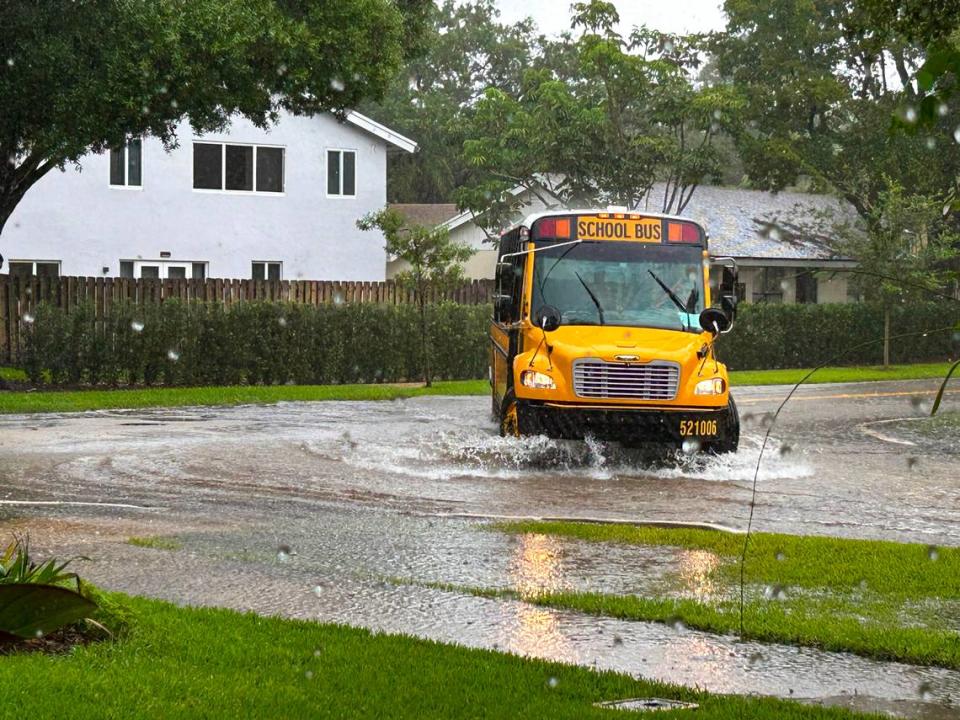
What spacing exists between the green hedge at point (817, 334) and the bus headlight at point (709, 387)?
21.4 metres

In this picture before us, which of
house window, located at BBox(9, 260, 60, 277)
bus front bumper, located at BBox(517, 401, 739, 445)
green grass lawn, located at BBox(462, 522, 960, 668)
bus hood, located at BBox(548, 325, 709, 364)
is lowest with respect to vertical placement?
green grass lawn, located at BBox(462, 522, 960, 668)

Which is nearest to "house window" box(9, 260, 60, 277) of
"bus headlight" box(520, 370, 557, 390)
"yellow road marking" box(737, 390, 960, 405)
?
"yellow road marking" box(737, 390, 960, 405)

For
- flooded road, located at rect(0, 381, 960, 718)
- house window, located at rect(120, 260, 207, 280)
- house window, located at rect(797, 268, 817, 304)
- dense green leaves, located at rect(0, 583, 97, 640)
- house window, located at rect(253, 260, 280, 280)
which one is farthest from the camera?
house window, located at rect(797, 268, 817, 304)

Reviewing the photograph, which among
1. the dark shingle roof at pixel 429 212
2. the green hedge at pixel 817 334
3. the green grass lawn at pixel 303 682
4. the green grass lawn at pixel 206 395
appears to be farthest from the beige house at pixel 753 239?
the green grass lawn at pixel 303 682

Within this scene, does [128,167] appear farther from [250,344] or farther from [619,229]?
[619,229]

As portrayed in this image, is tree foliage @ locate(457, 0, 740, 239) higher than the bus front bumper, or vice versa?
tree foliage @ locate(457, 0, 740, 239)

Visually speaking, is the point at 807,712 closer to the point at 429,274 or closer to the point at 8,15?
the point at 8,15

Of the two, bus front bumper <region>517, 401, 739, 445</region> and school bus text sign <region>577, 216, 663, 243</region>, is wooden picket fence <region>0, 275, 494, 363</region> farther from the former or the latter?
bus front bumper <region>517, 401, 739, 445</region>

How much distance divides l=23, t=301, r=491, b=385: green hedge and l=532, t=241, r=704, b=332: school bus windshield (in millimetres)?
12402

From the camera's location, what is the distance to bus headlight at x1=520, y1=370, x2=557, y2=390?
15438 millimetres

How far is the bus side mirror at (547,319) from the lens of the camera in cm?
1602

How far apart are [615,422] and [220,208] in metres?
26.1

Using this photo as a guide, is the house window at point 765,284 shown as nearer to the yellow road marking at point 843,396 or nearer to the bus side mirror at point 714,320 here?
the yellow road marking at point 843,396

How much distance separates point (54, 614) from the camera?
658cm
